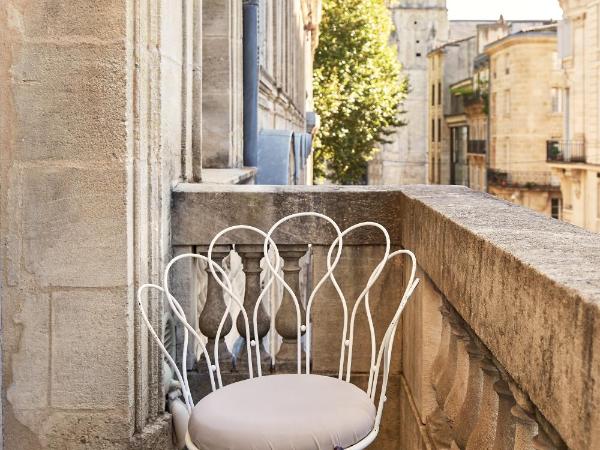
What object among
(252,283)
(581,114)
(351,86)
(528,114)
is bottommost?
(252,283)

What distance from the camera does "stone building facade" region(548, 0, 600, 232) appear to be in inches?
1329

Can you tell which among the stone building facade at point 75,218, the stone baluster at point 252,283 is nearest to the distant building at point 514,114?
the stone baluster at point 252,283

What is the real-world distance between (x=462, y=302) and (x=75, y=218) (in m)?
1.51

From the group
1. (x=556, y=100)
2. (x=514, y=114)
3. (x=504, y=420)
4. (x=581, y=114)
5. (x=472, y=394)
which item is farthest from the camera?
(x=556, y=100)

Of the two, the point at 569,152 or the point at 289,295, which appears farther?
the point at 569,152

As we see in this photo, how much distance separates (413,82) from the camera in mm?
73188

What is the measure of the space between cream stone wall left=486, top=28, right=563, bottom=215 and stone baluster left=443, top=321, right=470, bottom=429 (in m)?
42.6

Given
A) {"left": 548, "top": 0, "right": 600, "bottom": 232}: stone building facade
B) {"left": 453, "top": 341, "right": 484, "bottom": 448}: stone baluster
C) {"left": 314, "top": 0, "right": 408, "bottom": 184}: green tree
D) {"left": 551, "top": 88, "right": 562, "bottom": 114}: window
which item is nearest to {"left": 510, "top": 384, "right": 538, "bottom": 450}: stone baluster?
{"left": 453, "top": 341, "right": 484, "bottom": 448}: stone baluster

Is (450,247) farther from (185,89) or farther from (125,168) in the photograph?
(185,89)

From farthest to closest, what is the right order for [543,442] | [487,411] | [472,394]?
[472,394], [487,411], [543,442]

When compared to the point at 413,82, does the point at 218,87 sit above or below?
below

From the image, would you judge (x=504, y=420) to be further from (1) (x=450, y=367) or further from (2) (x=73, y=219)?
(2) (x=73, y=219)

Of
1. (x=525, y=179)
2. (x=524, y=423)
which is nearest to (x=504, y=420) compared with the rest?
(x=524, y=423)

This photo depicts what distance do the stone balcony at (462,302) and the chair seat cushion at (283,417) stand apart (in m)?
0.29
